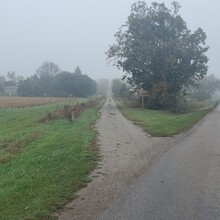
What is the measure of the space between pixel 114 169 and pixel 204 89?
11073 cm

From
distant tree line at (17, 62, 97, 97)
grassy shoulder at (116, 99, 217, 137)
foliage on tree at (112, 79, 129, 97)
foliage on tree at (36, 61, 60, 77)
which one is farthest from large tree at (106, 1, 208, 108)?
foliage on tree at (36, 61, 60, 77)

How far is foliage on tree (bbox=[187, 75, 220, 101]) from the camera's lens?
111 metres

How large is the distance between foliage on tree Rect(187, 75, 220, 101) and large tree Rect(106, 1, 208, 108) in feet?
156

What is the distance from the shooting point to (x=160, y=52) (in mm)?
55969

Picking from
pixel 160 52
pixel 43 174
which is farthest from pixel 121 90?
pixel 43 174

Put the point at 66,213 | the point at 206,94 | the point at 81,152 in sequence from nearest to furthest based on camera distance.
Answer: the point at 66,213, the point at 81,152, the point at 206,94

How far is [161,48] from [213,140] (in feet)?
123

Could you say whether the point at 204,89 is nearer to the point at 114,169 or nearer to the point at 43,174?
the point at 114,169

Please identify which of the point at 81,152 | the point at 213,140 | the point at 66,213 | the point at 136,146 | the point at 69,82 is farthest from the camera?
the point at 69,82

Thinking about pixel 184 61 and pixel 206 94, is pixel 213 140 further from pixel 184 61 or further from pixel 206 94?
pixel 206 94

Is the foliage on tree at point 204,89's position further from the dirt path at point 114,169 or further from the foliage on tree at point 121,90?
the dirt path at point 114,169

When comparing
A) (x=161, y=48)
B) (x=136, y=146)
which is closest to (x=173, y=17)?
(x=161, y=48)

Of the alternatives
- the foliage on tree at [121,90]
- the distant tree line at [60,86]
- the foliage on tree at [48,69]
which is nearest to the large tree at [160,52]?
the foliage on tree at [121,90]

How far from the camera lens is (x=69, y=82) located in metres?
126
